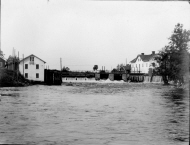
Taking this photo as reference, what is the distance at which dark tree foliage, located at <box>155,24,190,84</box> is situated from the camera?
13.8ft

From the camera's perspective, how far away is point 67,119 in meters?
6.22

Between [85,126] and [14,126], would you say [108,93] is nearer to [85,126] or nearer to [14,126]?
[85,126]

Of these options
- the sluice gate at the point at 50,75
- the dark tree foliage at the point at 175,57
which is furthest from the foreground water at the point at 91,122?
the dark tree foliage at the point at 175,57

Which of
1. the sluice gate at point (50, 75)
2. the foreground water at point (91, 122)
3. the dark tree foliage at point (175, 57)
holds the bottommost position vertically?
the foreground water at point (91, 122)

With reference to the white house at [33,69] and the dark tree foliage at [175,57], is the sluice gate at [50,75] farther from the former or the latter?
the dark tree foliage at [175,57]

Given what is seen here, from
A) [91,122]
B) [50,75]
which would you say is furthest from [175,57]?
[50,75]

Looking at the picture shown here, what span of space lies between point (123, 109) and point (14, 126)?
3.04m

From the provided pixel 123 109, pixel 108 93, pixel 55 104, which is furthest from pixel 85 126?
pixel 108 93

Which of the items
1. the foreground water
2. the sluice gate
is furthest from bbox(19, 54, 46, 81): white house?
the foreground water

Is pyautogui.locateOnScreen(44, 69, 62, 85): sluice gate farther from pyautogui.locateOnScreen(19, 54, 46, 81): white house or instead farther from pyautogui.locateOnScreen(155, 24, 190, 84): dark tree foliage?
pyautogui.locateOnScreen(155, 24, 190, 84): dark tree foliage

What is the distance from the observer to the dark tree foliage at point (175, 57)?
4195 millimetres

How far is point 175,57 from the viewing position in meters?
5.07

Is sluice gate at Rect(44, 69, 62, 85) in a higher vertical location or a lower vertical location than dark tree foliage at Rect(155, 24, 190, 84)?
lower

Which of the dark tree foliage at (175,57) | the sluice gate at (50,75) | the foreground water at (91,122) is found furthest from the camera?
the sluice gate at (50,75)
